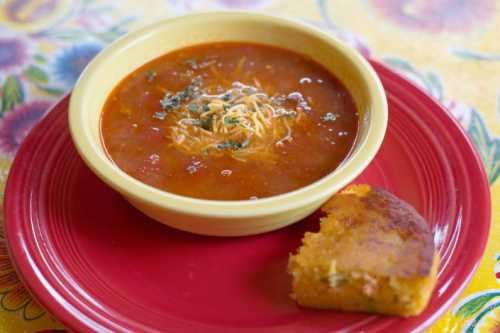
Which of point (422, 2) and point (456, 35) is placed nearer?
point (456, 35)

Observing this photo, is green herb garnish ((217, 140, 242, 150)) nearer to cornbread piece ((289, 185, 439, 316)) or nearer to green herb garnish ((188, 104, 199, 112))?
green herb garnish ((188, 104, 199, 112))

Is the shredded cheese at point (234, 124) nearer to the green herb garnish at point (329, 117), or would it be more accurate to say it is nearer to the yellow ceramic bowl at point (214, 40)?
the green herb garnish at point (329, 117)

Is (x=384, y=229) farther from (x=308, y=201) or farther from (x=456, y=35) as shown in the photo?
(x=456, y=35)

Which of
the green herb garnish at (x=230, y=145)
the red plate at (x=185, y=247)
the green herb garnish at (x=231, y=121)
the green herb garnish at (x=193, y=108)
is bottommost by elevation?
the red plate at (x=185, y=247)

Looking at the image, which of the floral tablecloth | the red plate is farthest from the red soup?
the floral tablecloth

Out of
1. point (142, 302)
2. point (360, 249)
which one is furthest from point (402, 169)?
point (142, 302)

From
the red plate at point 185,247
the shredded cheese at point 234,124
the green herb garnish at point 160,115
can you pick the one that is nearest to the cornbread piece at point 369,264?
the red plate at point 185,247

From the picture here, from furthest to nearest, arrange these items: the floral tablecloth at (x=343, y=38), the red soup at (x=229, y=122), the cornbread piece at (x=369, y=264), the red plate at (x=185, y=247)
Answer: the floral tablecloth at (x=343, y=38) < the red soup at (x=229, y=122) < the red plate at (x=185, y=247) < the cornbread piece at (x=369, y=264)
